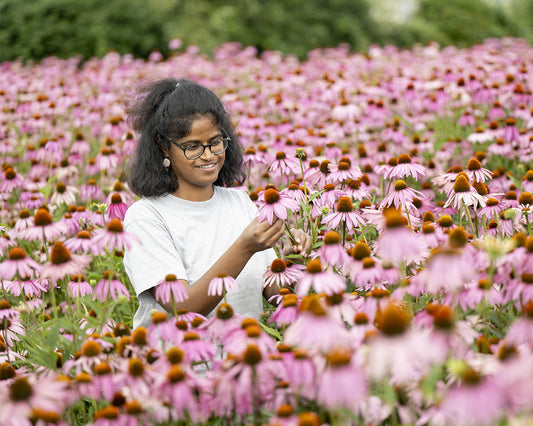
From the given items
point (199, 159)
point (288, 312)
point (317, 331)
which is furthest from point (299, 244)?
point (317, 331)

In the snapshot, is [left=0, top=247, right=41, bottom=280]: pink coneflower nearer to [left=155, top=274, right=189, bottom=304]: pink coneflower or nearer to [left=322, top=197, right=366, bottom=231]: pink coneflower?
[left=155, top=274, right=189, bottom=304]: pink coneflower

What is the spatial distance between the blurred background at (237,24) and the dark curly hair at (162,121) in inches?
292

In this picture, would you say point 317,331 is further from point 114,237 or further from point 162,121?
point 162,121

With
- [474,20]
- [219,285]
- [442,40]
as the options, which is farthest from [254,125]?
[474,20]

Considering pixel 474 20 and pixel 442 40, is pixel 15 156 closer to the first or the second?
pixel 442 40

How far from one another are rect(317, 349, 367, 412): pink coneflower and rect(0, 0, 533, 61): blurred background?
9.03 m

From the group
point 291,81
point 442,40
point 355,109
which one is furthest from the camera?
point 442,40

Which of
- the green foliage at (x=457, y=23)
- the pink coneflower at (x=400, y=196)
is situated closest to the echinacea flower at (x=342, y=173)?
the pink coneflower at (x=400, y=196)

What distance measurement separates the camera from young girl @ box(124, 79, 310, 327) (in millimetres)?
2119

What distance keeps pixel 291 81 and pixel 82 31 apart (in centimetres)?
560

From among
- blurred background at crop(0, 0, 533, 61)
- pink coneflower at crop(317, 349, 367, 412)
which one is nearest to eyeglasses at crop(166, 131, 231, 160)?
pink coneflower at crop(317, 349, 367, 412)

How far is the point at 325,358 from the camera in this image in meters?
1.28

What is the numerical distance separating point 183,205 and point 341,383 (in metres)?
1.33

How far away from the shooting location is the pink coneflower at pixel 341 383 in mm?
1124
